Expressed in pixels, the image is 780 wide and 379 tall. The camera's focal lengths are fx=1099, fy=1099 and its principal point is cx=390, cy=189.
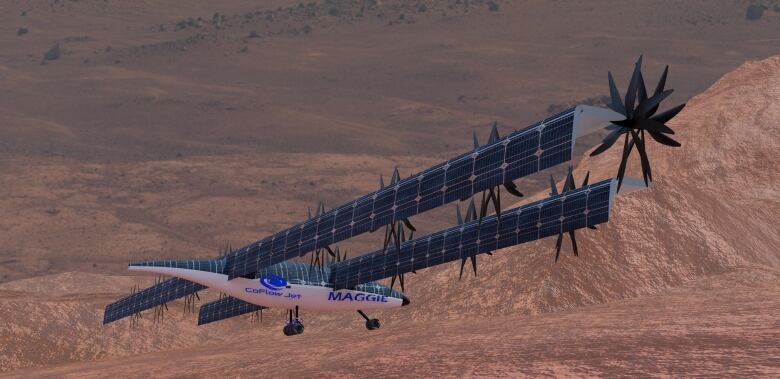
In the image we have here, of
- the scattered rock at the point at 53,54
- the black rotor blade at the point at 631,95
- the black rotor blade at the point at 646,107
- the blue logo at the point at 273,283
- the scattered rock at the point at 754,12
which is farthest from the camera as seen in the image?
the scattered rock at the point at 754,12

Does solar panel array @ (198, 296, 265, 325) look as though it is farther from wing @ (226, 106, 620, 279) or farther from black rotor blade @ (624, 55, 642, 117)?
black rotor blade @ (624, 55, 642, 117)

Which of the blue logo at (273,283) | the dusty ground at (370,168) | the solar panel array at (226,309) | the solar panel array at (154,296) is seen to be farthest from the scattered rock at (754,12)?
the blue logo at (273,283)

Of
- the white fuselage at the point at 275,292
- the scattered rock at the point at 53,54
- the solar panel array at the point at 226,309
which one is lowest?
the scattered rock at the point at 53,54

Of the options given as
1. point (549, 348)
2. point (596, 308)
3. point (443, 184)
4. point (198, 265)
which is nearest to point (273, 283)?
point (198, 265)

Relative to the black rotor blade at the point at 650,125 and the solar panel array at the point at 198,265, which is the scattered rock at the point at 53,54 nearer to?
the solar panel array at the point at 198,265

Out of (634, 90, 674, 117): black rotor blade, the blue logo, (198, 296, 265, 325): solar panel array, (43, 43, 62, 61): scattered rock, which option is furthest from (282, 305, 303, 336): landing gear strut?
(43, 43, 62, 61): scattered rock

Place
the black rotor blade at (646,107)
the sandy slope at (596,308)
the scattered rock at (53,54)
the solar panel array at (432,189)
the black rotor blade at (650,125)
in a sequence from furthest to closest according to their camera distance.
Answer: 1. the scattered rock at (53,54)
2. the sandy slope at (596,308)
3. the solar panel array at (432,189)
4. the black rotor blade at (650,125)
5. the black rotor blade at (646,107)

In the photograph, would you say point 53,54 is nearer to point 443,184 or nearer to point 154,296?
point 154,296

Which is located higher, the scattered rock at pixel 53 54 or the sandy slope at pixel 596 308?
the sandy slope at pixel 596 308
